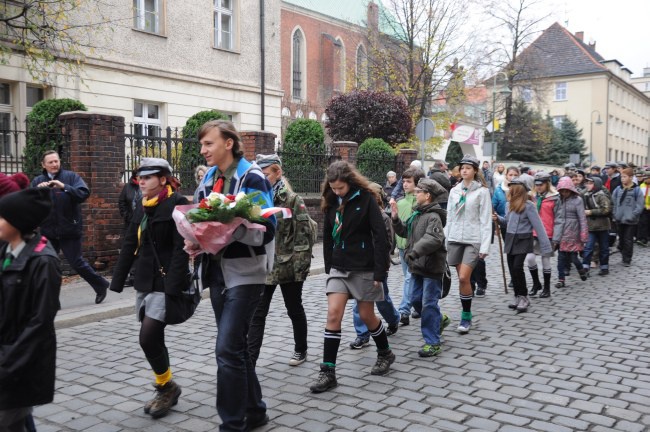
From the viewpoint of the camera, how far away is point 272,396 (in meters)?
4.97

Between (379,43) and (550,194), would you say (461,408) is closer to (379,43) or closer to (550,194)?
(550,194)

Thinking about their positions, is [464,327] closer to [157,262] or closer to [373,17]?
[157,262]

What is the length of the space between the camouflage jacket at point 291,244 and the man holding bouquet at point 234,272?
4.35ft

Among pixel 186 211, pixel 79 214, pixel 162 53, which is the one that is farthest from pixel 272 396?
pixel 162 53

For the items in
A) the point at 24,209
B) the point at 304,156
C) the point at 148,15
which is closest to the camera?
the point at 24,209

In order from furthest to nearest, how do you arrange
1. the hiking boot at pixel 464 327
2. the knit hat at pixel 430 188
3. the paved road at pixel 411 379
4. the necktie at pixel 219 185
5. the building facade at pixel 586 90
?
the building facade at pixel 586 90, the hiking boot at pixel 464 327, the knit hat at pixel 430 188, the paved road at pixel 411 379, the necktie at pixel 219 185

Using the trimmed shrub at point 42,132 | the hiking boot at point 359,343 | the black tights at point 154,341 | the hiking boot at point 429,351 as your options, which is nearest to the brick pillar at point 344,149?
the trimmed shrub at point 42,132

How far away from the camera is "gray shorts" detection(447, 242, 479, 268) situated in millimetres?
6930

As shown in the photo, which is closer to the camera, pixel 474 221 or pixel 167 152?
pixel 474 221

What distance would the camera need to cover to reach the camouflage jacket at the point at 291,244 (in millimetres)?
5477

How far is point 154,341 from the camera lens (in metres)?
4.35

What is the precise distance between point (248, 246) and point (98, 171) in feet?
23.9

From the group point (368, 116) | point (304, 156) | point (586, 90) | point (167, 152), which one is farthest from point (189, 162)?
point (586, 90)

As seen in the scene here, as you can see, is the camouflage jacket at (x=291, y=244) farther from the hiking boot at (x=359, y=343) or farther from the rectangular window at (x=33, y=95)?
the rectangular window at (x=33, y=95)
